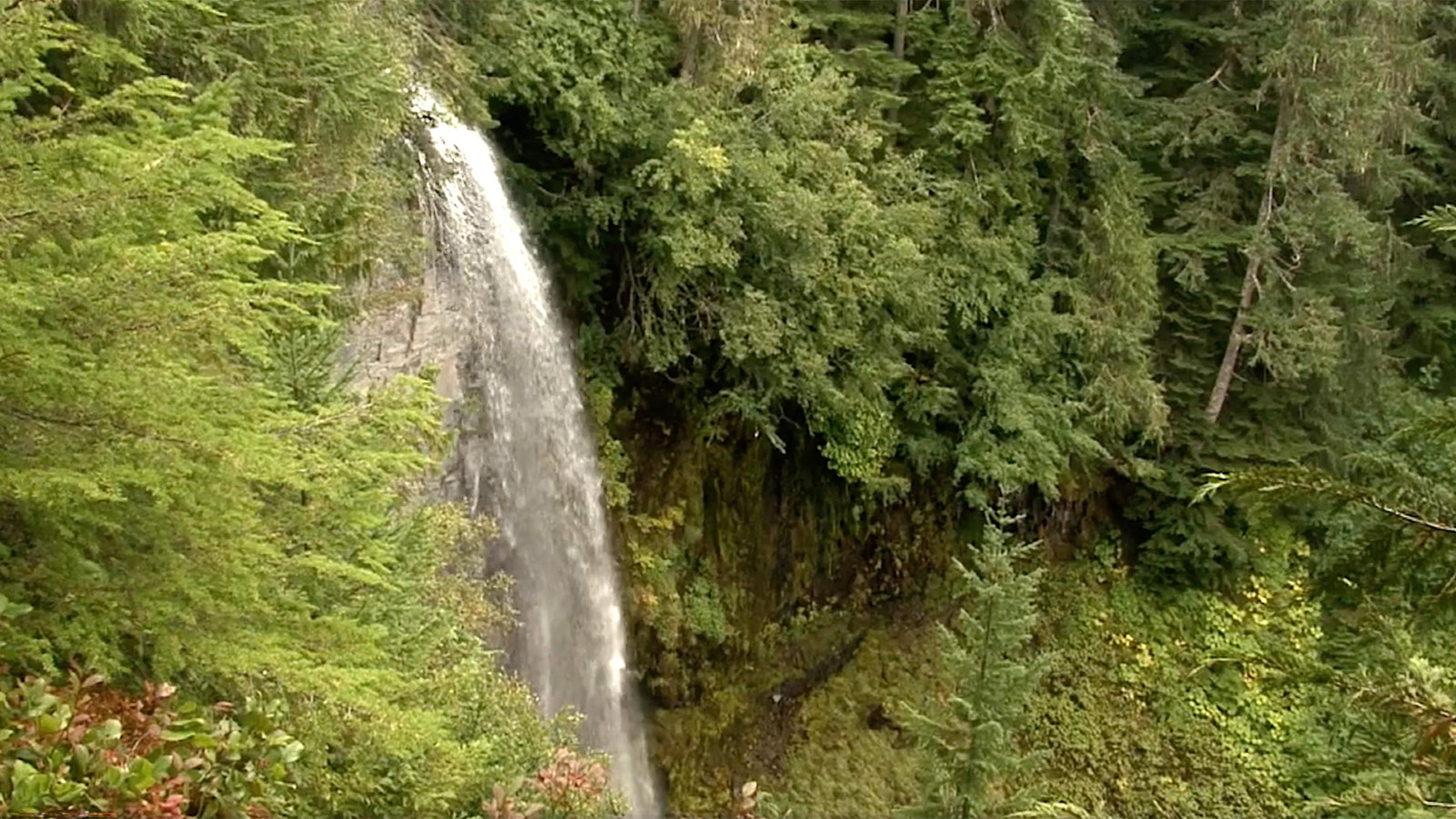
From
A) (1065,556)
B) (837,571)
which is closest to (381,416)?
(837,571)

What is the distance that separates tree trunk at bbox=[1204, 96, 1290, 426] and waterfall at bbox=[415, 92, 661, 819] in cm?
903

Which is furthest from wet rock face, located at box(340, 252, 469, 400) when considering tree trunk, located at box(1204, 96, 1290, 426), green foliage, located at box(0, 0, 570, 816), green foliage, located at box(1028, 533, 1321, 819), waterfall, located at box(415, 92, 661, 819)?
tree trunk, located at box(1204, 96, 1290, 426)

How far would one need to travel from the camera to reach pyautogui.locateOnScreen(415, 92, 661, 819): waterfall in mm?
9344

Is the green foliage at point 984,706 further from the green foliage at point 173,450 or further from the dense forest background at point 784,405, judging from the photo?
the green foliage at point 173,450

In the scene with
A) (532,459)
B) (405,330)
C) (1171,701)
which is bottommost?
(1171,701)

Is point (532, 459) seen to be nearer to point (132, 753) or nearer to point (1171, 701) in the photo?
point (132, 753)

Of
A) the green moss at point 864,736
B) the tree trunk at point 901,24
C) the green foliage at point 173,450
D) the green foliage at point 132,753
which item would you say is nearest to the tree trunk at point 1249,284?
the tree trunk at point 901,24

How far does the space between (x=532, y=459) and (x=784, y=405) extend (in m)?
3.61

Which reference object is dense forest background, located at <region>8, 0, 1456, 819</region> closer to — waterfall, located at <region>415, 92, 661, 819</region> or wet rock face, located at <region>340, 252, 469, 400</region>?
wet rock face, located at <region>340, 252, 469, 400</region>

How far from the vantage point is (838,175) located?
11.0 m

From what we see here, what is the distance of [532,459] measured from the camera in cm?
1001

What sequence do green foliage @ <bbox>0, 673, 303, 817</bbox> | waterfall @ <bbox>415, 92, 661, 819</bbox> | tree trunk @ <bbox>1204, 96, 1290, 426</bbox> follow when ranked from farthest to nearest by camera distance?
tree trunk @ <bbox>1204, 96, 1290, 426</bbox>
waterfall @ <bbox>415, 92, 661, 819</bbox>
green foliage @ <bbox>0, 673, 303, 817</bbox>

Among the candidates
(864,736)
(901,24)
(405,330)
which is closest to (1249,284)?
(901,24)

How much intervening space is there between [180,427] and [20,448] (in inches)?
18.4
